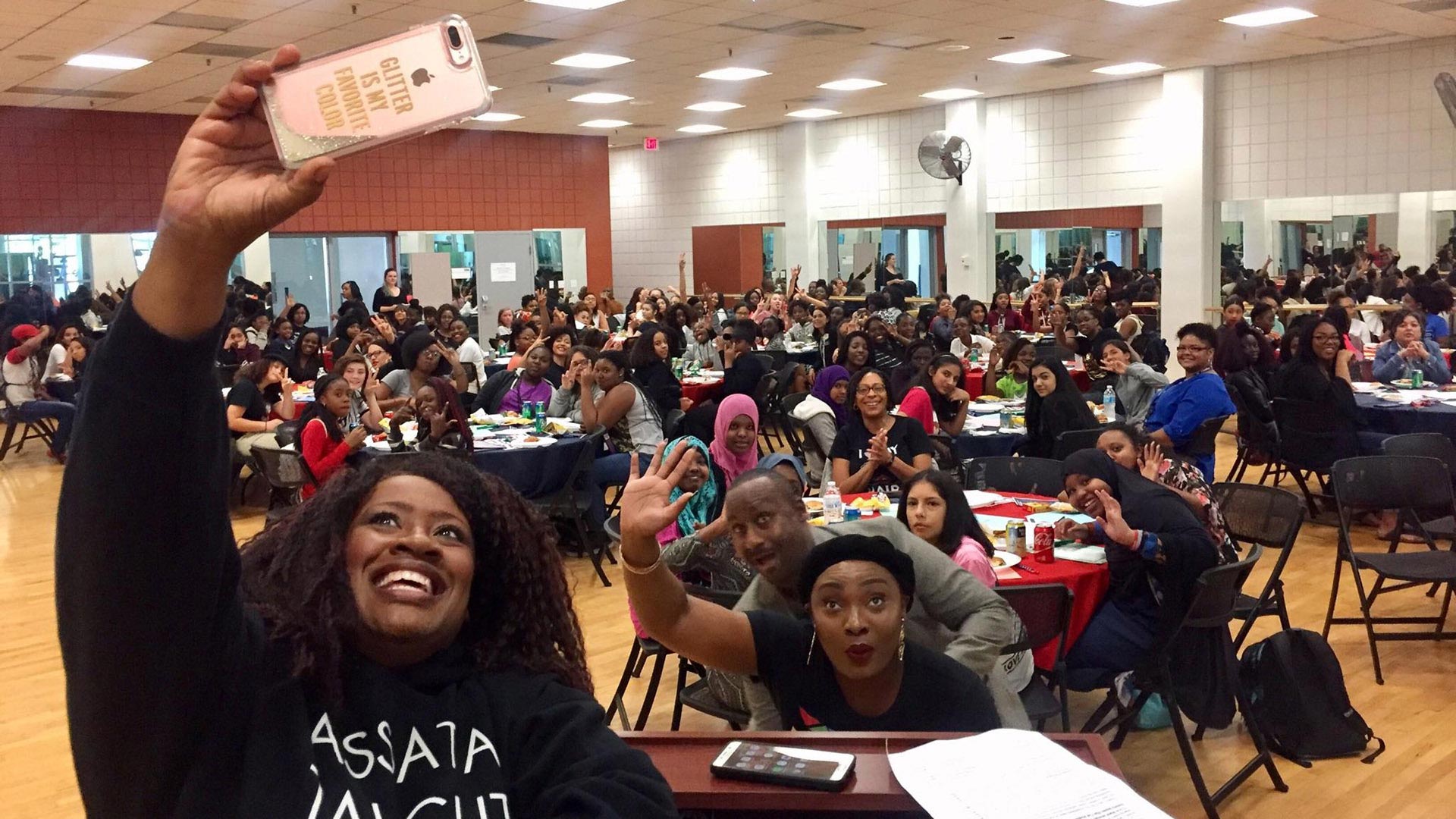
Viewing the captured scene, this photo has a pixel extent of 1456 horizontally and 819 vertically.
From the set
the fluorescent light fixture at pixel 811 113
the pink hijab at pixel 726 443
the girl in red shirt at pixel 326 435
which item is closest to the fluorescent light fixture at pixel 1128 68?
the fluorescent light fixture at pixel 811 113

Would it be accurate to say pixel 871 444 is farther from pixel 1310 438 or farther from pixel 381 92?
pixel 381 92

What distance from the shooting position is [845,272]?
19.7 m

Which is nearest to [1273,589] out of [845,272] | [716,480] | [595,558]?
[716,480]

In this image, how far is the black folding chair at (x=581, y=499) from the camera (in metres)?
7.36

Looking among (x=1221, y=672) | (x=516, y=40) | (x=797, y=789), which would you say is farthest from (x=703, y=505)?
(x=516, y=40)

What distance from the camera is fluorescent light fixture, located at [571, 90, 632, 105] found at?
14953 mm

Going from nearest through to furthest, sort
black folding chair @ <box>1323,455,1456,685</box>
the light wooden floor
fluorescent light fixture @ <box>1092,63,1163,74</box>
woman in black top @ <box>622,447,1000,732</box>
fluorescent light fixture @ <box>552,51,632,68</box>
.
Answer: woman in black top @ <box>622,447,1000,732</box> < the light wooden floor < black folding chair @ <box>1323,455,1456,685</box> < fluorescent light fixture @ <box>552,51,632,68</box> < fluorescent light fixture @ <box>1092,63,1163,74</box>

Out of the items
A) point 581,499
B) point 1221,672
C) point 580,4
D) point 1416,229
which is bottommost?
point 1221,672

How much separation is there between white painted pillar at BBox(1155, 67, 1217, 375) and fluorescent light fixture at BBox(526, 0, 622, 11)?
7657 millimetres

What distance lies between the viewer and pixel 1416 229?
13172 mm

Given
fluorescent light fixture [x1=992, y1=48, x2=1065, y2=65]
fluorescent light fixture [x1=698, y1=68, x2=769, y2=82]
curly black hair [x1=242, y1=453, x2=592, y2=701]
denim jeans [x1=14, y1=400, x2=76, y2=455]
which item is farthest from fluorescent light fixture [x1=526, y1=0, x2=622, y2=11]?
curly black hair [x1=242, y1=453, x2=592, y2=701]

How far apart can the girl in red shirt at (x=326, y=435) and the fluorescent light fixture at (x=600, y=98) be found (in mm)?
8125

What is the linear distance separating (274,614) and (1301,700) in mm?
4176

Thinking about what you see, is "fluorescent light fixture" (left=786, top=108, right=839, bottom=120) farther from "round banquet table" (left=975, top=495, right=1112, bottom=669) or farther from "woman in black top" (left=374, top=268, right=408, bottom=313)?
"round banquet table" (left=975, top=495, right=1112, bottom=669)
